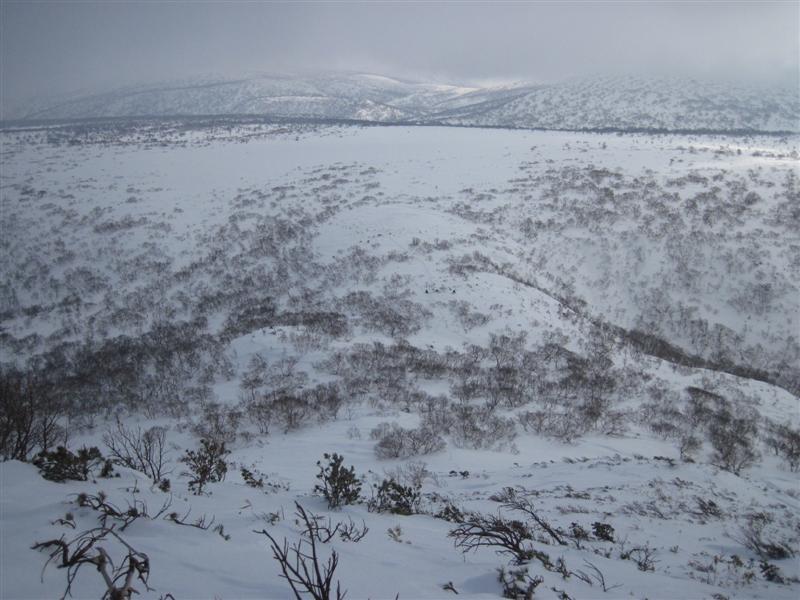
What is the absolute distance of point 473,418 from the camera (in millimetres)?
12633

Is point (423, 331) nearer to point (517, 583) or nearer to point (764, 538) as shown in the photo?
point (764, 538)

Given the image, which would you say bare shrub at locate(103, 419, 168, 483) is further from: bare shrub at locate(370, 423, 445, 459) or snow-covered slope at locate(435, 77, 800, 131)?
snow-covered slope at locate(435, 77, 800, 131)

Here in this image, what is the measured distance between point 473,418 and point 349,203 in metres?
28.6

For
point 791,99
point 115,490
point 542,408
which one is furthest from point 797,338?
point 791,99

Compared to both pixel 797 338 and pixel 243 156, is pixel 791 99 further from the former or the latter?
pixel 243 156

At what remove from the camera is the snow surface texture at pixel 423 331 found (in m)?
4.30

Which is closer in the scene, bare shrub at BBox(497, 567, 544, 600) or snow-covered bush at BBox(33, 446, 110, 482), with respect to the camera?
bare shrub at BBox(497, 567, 544, 600)

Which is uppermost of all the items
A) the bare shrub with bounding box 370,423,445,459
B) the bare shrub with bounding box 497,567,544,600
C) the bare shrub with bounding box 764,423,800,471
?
the bare shrub with bounding box 497,567,544,600

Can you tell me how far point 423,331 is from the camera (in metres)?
19.9

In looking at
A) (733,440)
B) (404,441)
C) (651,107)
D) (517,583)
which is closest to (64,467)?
(517,583)

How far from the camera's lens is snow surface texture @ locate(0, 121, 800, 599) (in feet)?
14.1

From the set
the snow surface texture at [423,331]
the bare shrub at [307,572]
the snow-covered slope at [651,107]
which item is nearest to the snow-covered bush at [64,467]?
the snow surface texture at [423,331]

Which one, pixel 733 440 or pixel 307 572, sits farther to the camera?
pixel 733 440

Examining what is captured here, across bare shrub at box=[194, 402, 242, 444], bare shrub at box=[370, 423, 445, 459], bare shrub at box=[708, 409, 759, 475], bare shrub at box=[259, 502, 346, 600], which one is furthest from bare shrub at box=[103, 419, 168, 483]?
bare shrub at box=[708, 409, 759, 475]
